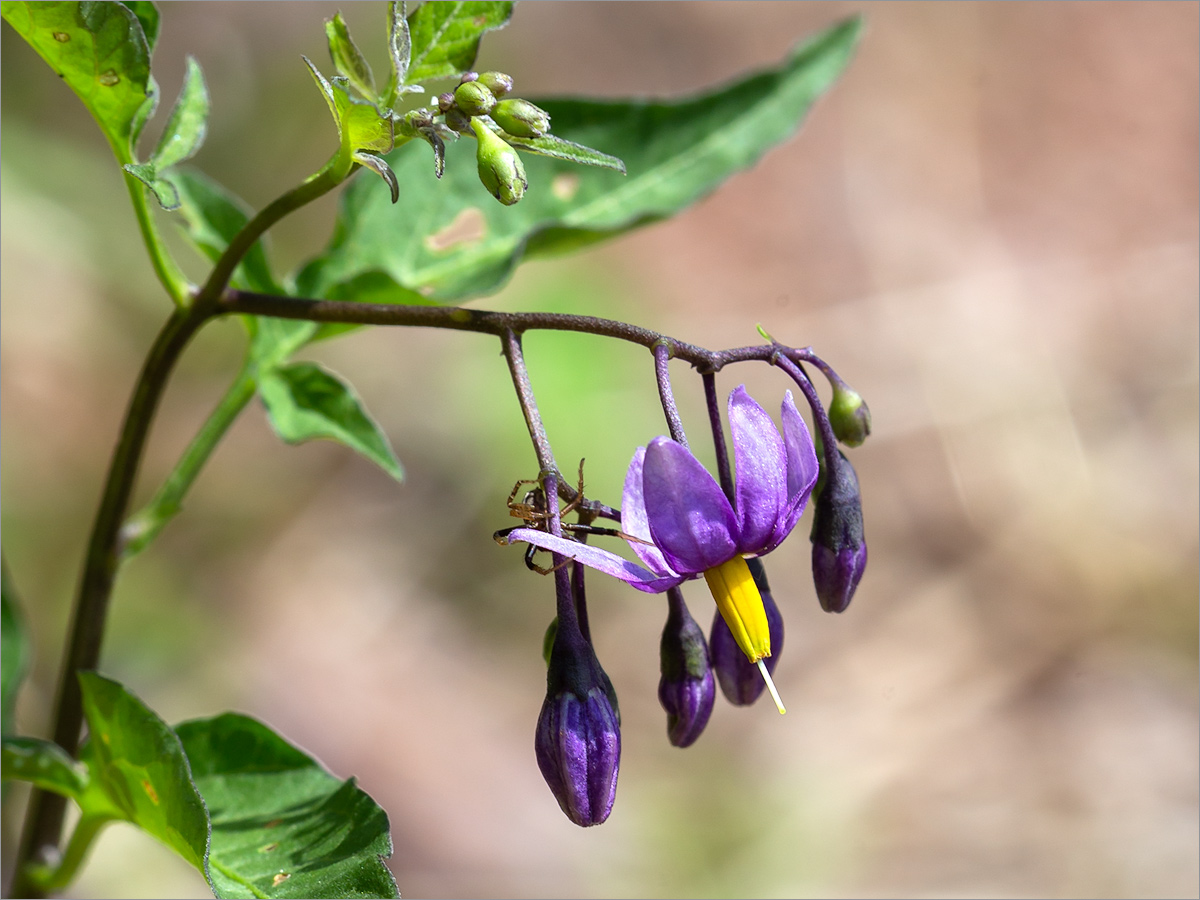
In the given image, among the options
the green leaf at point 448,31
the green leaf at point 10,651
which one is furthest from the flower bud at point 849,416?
the green leaf at point 10,651

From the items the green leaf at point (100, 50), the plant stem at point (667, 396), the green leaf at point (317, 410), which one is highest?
the green leaf at point (100, 50)

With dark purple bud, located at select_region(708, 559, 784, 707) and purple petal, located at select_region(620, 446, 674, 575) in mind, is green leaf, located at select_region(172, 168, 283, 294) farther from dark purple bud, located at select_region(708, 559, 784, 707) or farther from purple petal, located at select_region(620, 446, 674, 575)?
dark purple bud, located at select_region(708, 559, 784, 707)

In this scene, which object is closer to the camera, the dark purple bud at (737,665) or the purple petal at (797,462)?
the purple petal at (797,462)

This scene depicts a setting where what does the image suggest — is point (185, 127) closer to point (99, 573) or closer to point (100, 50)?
point (100, 50)

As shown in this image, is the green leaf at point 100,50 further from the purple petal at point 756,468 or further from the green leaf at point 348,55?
the purple petal at point 756,468

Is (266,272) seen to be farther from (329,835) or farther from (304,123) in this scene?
(304,123)

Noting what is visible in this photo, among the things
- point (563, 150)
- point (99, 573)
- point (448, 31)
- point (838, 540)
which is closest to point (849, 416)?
point (838, 540)
